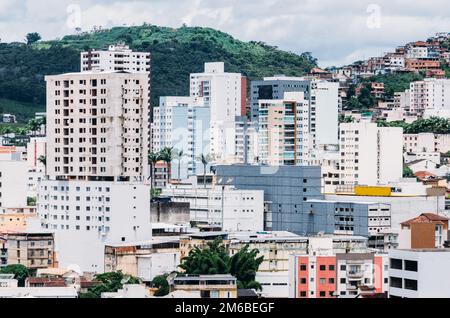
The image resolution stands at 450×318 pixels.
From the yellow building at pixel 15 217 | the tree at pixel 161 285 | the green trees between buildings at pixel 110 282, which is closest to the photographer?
Answer: the tree at pixel 161 285

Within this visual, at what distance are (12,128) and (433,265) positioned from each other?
2081 centimetres

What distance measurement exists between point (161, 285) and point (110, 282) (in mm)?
489

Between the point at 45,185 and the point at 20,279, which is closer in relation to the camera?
the point at 20,279

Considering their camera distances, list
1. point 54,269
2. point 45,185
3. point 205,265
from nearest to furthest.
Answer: point 205,265
point 54,269
point 45,185

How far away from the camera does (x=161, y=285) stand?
1109 cm

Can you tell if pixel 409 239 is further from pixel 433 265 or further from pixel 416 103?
pixel 416 103

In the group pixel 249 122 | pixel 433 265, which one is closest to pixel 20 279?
pixel 433 265

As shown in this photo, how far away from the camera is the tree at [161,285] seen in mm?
10218

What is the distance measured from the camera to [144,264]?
12898mm

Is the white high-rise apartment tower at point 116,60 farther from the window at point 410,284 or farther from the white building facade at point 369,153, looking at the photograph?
the window at point 410,284

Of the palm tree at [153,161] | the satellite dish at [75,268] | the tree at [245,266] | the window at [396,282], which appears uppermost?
the palm tree at [153,161]

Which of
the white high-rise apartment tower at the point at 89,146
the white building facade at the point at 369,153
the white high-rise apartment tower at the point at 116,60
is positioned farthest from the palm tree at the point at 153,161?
Result: the white high-rise apartment tower at the point at 89,146

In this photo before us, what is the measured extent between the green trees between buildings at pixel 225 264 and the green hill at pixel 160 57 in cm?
1448

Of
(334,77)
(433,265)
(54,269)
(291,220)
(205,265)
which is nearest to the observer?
(433,265)
